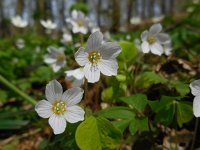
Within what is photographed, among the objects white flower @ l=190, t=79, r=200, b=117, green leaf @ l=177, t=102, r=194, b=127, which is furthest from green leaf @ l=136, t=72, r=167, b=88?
white flower @ l=190, t=79, r=200, b=117

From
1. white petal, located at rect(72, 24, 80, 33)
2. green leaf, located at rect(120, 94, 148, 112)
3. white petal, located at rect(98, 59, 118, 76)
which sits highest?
white petal, located at rect(72, 24, 80, 33)

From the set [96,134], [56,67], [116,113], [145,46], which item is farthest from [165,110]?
[56,67]

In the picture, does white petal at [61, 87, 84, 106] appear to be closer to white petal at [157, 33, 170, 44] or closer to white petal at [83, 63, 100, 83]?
white petal at [83, 63, 100, 83]

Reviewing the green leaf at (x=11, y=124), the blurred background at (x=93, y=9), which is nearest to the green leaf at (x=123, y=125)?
the green leaf at (x=11, y=124)

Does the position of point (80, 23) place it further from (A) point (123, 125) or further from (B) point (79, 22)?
(A) point (123, 125)

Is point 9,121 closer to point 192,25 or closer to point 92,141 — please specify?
point 92,141

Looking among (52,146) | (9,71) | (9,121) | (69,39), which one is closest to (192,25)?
(69,39)
